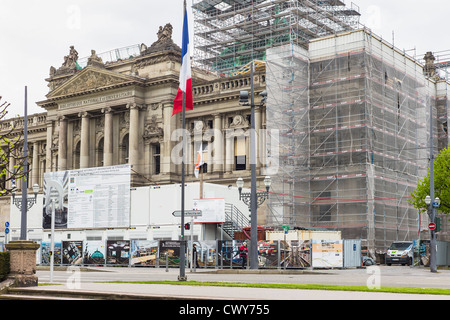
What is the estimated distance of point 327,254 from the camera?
1542 inches

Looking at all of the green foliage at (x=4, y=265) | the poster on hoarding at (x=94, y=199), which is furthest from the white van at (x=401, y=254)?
the green foliage at (x=4, y=265)

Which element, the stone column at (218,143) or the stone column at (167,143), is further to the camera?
the stone column at (167,143)

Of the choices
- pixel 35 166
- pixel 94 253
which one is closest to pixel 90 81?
pixel 35 166

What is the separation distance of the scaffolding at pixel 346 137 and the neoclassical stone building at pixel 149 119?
794cm

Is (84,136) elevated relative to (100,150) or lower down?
elevated

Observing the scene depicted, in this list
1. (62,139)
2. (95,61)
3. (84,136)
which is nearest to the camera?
(95,61)

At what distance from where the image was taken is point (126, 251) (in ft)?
150

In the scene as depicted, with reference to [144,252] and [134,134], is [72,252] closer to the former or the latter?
[144,252]

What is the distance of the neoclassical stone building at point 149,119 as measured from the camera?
213 feet

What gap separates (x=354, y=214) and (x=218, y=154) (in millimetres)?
19471

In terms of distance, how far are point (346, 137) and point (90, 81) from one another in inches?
1259

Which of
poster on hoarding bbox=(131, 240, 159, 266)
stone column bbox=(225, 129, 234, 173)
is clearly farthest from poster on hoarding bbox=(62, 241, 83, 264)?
stone column bbox=(225, 129, 234, 173)

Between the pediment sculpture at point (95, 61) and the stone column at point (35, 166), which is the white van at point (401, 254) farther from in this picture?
the stone column at point (35, 166)
